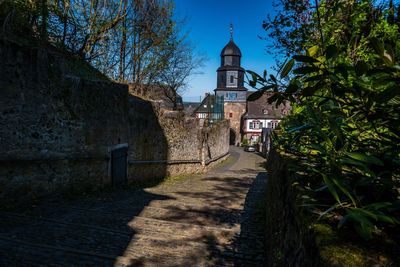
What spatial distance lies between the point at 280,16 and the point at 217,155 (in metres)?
16.7

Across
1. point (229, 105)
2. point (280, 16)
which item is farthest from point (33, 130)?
point (229, 105)

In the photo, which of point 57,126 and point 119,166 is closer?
point 57,126

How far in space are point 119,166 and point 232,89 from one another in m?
49.3

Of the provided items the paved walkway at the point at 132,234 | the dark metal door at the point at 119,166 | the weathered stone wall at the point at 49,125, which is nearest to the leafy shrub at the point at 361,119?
the paved walkway at the point at 132,234

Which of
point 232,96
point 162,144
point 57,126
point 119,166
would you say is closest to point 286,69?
point 57,126

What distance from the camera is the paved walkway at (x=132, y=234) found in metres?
4.32

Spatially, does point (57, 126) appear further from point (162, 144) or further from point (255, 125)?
point (255, 125)

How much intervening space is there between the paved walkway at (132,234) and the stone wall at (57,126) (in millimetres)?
898

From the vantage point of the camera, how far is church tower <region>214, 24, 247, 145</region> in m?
54.5

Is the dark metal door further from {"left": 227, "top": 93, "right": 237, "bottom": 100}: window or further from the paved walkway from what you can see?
{"left": 227, "top": 93, "right": 237, "bottom": 100}: window

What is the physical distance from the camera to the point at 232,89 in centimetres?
5781

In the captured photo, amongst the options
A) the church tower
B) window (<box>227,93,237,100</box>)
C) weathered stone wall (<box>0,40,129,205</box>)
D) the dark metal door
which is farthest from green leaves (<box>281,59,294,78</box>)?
window (<box>227,93,237,100</box>)

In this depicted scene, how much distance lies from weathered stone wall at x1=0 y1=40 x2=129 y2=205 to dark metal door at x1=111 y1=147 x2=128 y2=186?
367 millimetres

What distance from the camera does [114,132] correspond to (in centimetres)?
998
